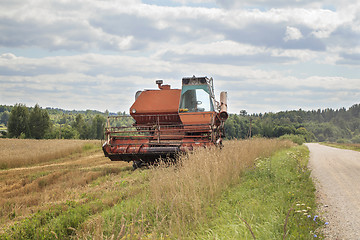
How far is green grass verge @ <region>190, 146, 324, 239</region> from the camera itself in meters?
5.07

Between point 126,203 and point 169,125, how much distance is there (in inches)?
228

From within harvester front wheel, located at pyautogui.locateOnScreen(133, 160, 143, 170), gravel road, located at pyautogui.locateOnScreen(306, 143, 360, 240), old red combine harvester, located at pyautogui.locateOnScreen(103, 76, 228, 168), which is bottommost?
gravel road, located at pyautogui.locateOnScreen(306, 143, 360, 240)

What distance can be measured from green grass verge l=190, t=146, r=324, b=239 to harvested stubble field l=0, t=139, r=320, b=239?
0.66 ft

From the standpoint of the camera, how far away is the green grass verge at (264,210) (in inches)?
199

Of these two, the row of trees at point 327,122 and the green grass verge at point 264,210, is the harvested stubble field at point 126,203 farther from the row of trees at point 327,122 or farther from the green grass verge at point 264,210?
the row of trees at point 327,122

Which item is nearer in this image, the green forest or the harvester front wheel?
the harvester front wheel

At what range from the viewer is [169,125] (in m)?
13.2

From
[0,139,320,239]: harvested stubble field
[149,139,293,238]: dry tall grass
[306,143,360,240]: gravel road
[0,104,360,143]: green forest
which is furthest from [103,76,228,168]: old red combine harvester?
[0,104,360,143]: green forest

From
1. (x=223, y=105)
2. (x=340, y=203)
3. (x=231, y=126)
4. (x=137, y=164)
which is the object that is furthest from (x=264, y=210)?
(x=231, y=126)

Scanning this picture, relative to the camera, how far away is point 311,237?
503 centimetres

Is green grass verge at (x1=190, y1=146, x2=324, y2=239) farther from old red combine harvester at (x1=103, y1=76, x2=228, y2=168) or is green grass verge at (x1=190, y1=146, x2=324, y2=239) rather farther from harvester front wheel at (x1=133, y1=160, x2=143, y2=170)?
harvester front wheel at (x1=133, y1=160, x2=143, y2=170)

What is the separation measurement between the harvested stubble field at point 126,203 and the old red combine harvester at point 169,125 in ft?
4.69

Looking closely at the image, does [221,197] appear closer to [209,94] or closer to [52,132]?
[209,94]

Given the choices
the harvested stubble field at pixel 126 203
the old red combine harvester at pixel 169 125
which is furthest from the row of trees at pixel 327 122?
the harvested stubble field at pixel 126 203
